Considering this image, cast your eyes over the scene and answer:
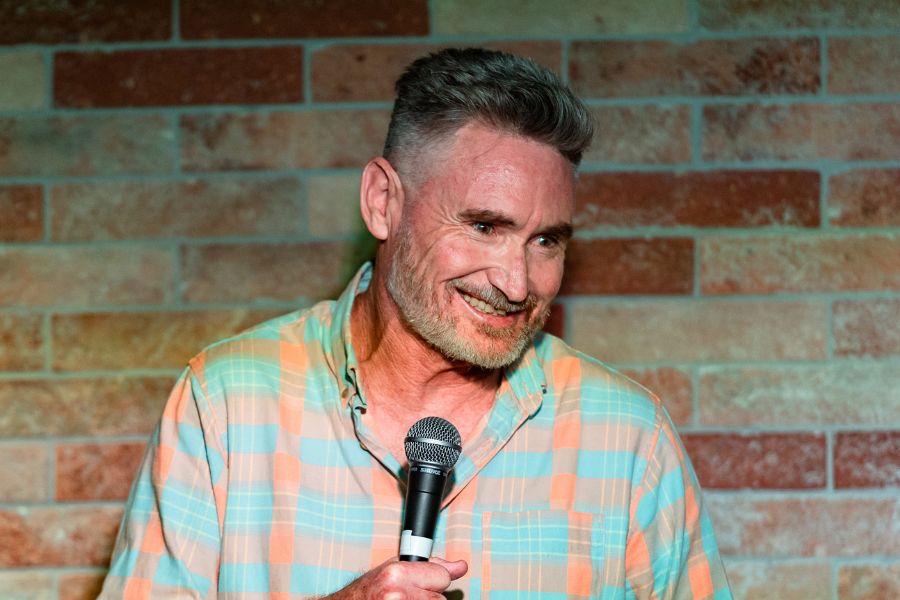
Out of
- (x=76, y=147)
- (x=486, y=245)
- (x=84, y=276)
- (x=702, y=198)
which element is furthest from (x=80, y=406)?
(x=702, y=198)

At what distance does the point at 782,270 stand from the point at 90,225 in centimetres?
158

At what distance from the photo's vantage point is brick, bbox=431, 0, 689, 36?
2408mm

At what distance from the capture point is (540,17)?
2416 mm

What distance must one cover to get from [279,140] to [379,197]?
0.51 metres

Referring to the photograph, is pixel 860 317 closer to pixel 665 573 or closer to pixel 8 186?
pixel 665 573

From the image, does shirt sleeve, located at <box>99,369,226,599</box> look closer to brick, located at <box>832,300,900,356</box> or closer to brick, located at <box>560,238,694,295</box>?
brick, located at <box>560,238,694,295</box>

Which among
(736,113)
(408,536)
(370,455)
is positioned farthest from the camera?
(736,113)

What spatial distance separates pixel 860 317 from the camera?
2.42m

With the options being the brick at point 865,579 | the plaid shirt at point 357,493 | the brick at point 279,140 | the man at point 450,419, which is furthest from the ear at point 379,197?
the brick at point 865,579

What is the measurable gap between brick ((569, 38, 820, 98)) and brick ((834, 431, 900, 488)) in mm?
794

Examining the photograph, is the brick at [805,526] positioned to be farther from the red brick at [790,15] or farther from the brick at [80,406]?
the brick at [80,406]

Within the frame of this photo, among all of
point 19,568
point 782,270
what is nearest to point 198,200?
point 19,568

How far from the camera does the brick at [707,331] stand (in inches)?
95.5

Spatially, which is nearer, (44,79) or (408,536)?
(408,536)
